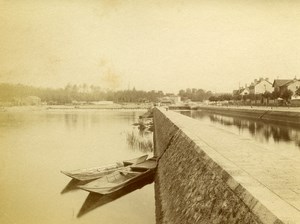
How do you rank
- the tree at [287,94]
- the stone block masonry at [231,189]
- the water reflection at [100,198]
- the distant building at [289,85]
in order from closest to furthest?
the stone block masonry at [231,189] < the water reflection at [100,198] < the tree at [287,94] < the distant building at [289,85]

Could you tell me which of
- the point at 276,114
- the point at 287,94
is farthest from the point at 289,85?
the point at 276,114

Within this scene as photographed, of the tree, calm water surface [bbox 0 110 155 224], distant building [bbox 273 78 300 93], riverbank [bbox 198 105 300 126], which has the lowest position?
calm water surface [bbox 0 110 155 224]

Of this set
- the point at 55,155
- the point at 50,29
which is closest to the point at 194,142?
the point at 50,29

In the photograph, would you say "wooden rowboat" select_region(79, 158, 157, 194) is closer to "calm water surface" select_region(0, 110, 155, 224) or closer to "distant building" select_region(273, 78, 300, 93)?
"calm water surface" select_region(0, 110, 155, 224)

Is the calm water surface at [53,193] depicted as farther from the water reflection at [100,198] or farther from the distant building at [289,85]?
the distant building at [289,85]

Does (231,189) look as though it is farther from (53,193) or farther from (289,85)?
(289,85)

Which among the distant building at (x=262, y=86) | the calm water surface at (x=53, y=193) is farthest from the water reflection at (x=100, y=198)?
the distant building at (x=262, y=86)

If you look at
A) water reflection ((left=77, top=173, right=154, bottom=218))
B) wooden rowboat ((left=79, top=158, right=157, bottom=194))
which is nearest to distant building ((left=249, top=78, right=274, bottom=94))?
wooden rowboat ((left=79, top=158, right=157, bottom=194))

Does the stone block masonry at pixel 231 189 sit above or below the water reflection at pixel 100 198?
above

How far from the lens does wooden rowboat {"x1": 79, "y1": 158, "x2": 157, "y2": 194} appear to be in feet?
26.6

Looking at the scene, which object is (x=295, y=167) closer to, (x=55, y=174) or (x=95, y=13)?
(x=95, y=13)

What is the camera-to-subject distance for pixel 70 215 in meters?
7.86

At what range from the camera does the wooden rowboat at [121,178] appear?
26.6 feet

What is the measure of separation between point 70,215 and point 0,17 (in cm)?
457
